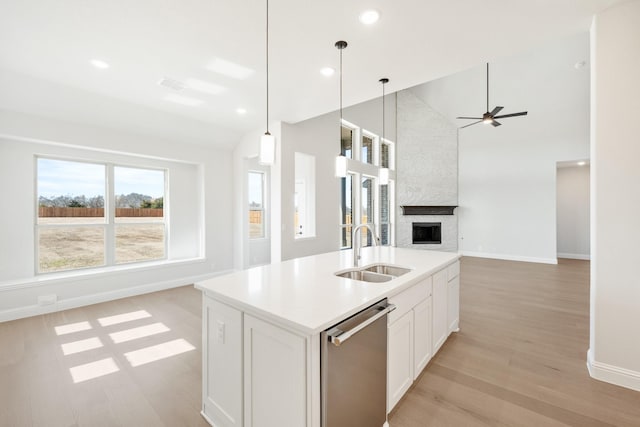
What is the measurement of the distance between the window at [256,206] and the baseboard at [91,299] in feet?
5.82

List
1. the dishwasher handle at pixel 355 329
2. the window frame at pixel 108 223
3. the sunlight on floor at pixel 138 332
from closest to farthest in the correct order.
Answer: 1. the dishwasher handle at pixel 355 329
2. the sunlight on floor at pixel 138 332
3. the window frame at pixel 108 223

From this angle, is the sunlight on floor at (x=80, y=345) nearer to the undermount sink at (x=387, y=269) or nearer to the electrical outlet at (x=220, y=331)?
the electrical outlet at (x=220, y=331)

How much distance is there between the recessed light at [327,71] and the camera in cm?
302

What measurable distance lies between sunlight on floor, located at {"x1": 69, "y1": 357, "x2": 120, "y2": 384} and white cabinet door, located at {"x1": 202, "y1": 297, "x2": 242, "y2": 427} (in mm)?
1192

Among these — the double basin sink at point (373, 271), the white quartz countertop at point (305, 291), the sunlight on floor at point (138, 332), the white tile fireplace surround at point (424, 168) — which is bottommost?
the sunlight on floor at point (138, 332)

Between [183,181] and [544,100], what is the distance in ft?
27.6

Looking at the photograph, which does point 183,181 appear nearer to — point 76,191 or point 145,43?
point 76,191

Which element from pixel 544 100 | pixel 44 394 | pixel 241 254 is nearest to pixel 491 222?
pixel 544 100

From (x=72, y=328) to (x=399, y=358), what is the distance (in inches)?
148

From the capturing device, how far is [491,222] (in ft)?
24.8

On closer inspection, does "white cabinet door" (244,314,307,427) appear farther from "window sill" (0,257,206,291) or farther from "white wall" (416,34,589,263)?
"white wall" (416,34,589,263)

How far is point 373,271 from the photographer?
101 inches

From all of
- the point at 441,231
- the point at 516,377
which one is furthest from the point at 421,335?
the point at 441,231

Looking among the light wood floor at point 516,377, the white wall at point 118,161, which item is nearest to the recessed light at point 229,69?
the white wall at point 118,161
